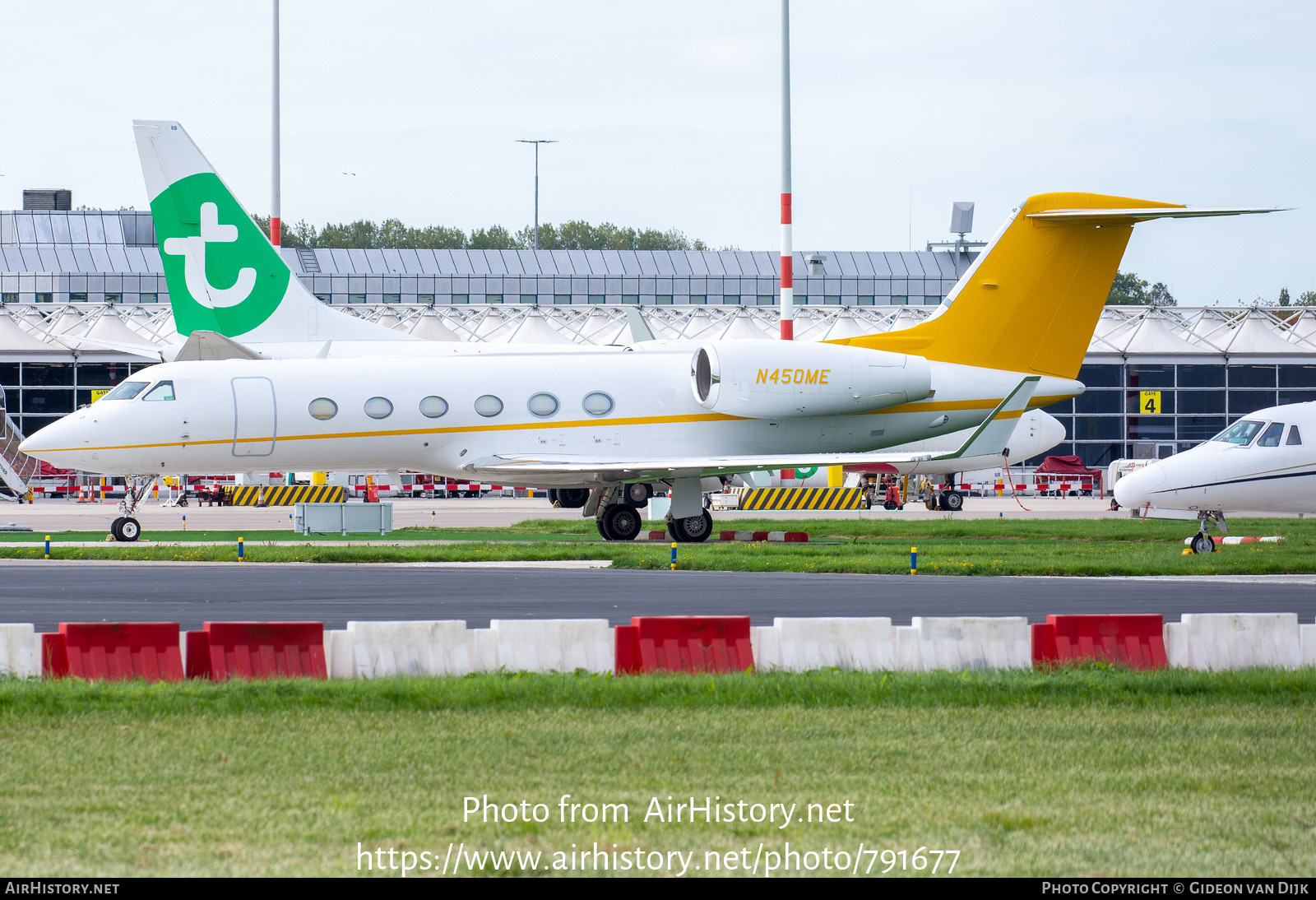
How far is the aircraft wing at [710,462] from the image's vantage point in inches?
997

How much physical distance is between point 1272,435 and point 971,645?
1532 centimetres

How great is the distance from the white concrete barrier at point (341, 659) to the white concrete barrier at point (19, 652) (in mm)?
2002

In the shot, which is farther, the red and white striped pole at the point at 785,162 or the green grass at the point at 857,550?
the red and white striped pole at the point at 785,162

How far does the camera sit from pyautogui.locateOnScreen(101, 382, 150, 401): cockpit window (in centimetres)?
2597

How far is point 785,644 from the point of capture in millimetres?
11250

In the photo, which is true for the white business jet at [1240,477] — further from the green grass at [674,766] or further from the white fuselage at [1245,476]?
the green grass at [674,766]

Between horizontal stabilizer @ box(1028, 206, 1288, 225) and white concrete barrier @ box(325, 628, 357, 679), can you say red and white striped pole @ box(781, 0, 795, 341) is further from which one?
white concrete barrier @ box(325, 628, 357, 679)

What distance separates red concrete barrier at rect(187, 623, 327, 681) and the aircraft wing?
589 inches

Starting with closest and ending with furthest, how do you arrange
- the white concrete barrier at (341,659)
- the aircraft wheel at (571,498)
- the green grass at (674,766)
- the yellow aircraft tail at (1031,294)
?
the green grass at (674,766) < the white concrete barrier at (341,659) < the yellow aircraft tail at (1031,294) < the aircraft wheel at (571,498)

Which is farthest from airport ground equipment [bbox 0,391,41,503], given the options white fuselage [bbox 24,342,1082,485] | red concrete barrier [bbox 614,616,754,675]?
red concrete barrier [bbox 614,616,754,675]

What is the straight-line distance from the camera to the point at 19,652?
10594mm

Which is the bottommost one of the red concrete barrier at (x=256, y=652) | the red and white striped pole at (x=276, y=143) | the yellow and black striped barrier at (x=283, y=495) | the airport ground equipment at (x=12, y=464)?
the yellow and black striped barrier at (x=283, y=495)

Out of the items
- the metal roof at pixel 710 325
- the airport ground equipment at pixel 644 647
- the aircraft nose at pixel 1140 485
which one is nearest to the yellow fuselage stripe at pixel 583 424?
the aircraft nose at pixel 1140 485
